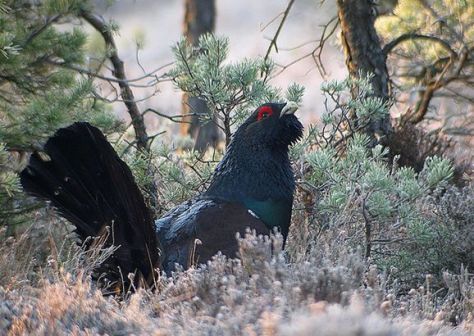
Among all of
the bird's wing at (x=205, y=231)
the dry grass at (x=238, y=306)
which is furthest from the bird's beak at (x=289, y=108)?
the dry grass at (x=238, y=306)

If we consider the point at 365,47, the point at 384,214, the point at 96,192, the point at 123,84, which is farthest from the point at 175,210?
the point at 365,47

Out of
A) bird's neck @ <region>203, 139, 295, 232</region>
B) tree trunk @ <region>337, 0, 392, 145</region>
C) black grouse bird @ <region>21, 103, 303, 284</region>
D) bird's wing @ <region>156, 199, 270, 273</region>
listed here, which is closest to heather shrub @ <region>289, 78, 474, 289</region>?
bird's neck @ <region>203, 139, 295, 232</region>

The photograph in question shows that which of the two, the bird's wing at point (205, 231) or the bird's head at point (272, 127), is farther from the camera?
the bird's head at point (272, 127)

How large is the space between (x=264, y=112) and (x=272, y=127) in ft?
0.44

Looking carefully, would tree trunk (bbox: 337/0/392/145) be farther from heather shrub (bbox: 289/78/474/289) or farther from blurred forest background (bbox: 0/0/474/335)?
heather shrub (bbox: 289/78/474/289)

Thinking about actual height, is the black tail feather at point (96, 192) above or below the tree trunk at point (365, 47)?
below

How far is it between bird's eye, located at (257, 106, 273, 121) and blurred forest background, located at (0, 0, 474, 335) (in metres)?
0.48

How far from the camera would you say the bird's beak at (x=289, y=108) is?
269 inches

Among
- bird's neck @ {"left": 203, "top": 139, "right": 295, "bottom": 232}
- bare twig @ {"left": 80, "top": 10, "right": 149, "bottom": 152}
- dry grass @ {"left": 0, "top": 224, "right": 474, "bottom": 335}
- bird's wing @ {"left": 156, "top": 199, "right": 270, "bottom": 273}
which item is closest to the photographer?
dry grass @ {"left": 0, "top": 224, "right": 474, "bottom": 335}

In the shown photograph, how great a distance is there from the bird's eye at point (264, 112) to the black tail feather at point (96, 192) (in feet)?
3.88

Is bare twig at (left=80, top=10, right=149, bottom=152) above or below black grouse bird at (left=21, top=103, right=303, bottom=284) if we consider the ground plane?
above

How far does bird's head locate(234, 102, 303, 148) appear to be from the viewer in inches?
271

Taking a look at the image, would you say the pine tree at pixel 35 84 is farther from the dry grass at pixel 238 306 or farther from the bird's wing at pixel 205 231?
→ the dry grass at pixel 238 306

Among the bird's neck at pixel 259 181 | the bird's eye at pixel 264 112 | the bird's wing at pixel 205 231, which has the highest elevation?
the bird's eye at pixel 264 112
